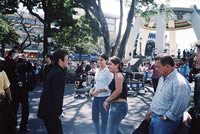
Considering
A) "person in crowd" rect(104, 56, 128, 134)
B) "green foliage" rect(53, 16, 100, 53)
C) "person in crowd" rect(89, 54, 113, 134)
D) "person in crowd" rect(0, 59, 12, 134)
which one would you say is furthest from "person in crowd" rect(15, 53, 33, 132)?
"green foliage" rect(53, 16, 100, 53)

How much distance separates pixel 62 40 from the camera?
85.1 ft

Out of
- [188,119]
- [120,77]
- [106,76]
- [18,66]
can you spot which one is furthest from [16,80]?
[188,119]

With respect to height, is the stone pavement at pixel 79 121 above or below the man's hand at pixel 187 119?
below

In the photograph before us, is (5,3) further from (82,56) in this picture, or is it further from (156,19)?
(82,56)

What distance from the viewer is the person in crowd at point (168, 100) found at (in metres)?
2.44

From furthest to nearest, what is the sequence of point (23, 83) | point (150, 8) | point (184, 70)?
point (150, 8)
point (184, 70)
point (23, 83)

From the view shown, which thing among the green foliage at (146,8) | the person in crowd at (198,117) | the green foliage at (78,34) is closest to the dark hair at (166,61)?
the person in crowd at (198,117)

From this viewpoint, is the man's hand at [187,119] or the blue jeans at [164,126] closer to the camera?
the man's hand at [187,119]

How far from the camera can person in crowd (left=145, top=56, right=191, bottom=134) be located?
244 cm

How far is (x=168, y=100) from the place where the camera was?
2.57 metres

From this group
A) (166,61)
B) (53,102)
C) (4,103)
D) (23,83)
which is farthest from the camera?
(23,83)

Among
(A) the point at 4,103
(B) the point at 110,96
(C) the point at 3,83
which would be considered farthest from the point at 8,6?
(B) the point at 110,96

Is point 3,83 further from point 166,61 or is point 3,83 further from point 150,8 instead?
point 150,8

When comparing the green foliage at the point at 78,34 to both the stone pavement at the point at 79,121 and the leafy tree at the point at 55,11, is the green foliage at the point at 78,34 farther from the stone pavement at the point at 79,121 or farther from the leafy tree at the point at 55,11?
the stone pavement at the point at 79,121
